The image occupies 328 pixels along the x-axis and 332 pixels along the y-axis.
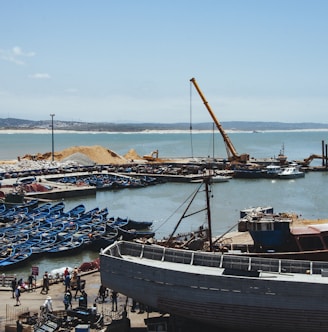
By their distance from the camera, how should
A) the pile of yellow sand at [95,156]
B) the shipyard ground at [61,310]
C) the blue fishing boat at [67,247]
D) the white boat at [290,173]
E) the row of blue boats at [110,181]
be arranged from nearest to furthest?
the shipyard ground at [61,310] < the blue fishing boat at [67,247] < the row of blue boats at [110,181] < the white boat at [290,173] < the pile of yellow sand at [95,156]

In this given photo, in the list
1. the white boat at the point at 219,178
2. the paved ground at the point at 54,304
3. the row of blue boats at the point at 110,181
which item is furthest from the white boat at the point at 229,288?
the white boat at the point at 219,178

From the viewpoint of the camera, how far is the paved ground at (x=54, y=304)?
2048 cm

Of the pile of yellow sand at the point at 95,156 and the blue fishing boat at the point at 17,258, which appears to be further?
the pile of yellow sand at the point at 95,156

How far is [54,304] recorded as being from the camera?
22406 millimetres

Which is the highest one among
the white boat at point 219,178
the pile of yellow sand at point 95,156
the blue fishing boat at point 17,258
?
the pile of yellow sand at point 95,156

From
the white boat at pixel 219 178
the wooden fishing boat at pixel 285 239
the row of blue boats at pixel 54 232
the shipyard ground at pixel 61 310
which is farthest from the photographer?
the white boat at pixel 219 178

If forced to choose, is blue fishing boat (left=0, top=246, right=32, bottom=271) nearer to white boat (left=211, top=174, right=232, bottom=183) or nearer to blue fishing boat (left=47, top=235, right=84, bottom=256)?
blue fishing boat (left=47, top=235, right=84, bottom=256)

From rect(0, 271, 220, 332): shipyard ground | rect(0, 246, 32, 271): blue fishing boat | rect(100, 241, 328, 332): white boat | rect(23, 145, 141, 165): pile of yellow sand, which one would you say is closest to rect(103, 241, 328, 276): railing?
rect(100, 241, 328, 332): white boat

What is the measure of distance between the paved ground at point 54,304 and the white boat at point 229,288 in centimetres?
138

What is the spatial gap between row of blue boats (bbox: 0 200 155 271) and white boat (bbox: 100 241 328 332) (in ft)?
54.4

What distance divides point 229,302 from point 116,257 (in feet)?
14.7

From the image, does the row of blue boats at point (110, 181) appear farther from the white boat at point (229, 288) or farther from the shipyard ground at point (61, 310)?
the white boat at point (229, 288)

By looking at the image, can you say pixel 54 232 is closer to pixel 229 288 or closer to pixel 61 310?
pixel 61 310

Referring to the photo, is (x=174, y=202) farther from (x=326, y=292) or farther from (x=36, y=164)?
(x=326, y=292)
